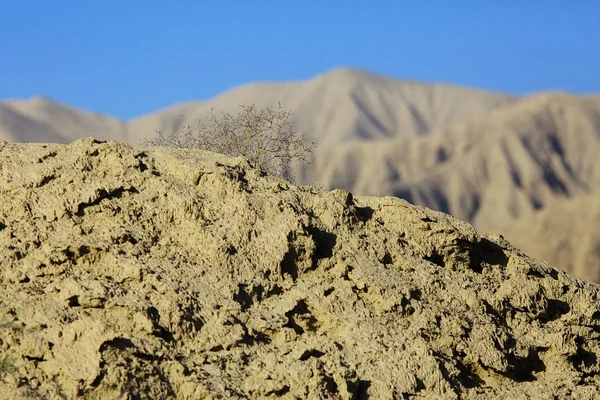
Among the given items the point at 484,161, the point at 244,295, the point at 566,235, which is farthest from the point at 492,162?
the point at 244,295

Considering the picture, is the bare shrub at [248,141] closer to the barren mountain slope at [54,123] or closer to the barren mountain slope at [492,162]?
the barren mountain slope at [492,162]

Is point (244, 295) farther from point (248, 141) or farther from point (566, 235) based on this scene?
point (566, 235)

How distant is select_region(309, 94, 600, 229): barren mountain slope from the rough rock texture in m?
64.8

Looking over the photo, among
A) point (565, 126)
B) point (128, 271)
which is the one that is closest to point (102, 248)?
point (128, 271)

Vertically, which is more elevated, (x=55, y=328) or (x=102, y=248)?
(x=102, y=248)

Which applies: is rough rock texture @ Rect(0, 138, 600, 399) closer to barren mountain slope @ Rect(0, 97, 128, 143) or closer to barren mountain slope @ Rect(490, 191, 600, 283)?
barren mountain slope @ Rect(490, 191, 600, 283)

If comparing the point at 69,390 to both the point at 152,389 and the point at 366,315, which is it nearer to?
the point at 152,389

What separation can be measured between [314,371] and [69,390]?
146 centimetres

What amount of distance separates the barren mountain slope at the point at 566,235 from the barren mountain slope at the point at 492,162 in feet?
101

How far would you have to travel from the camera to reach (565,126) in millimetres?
86125

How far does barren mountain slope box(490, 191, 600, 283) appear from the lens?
36.2 metres

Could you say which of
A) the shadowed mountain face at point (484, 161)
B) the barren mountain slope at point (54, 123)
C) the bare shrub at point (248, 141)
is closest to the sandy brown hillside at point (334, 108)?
the barren mountain slope at point (54, 123)

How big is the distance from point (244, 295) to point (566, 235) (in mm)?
33095

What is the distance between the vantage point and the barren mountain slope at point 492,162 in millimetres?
A: 75438
